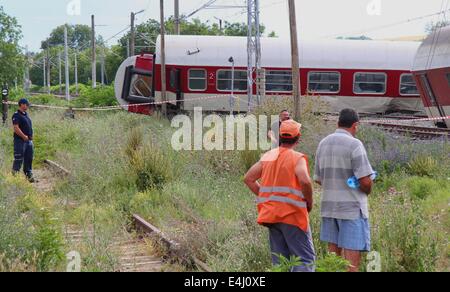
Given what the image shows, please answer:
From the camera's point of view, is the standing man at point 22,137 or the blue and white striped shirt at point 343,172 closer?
the blue and white striped shirt at point 343,172

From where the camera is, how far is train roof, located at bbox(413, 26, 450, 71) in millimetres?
19516

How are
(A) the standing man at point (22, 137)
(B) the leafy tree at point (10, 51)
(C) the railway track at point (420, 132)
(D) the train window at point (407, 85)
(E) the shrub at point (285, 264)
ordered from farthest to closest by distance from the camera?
(B) the leafy tree at point (10, 51), (D) the train window at point (407, 85), (C) the railway track at point (420, 132), (A) the standing man at point (22, 137), (E) the shrub at point (285, 264)

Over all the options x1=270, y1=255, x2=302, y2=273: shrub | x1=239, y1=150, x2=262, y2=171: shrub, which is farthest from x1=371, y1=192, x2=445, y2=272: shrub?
x1=239, y1=150, x2=262, y2=171: shrub

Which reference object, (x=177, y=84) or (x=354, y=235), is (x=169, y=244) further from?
(x=177, y=84)

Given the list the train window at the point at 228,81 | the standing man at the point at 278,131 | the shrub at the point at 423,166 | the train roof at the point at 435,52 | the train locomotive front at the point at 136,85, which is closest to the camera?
the standing man at the point at 278,131

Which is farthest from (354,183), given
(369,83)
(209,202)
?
(369,83)

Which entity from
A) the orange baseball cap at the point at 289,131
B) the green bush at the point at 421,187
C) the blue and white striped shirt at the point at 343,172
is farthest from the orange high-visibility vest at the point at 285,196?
the green bush at the point at 421,187

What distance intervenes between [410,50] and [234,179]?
1732cm

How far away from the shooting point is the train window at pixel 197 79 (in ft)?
89.0

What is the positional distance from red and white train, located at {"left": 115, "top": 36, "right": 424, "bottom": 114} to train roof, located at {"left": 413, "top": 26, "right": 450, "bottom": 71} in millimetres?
5956

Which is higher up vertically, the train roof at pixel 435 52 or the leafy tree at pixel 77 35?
the leafy tree at pixel 77 35

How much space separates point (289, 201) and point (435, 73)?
15.3 metres

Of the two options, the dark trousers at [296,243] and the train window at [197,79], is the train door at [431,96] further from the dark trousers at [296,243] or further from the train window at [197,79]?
the dark trousers at [296,243]

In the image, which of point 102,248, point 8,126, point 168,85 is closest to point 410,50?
point 168,85
